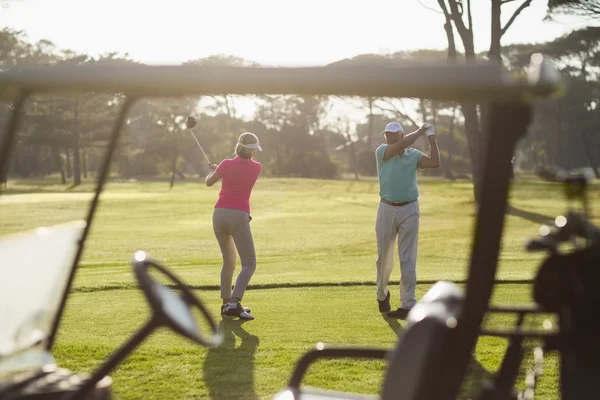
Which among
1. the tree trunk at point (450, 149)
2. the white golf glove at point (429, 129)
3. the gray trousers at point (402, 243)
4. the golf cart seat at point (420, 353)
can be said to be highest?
the white golf glove at point (429, 129)

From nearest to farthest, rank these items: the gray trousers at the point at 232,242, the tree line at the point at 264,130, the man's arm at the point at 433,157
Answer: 1. the gray trousers at the point at 232,242
2. the man's arm at the point at 433,157
3. the tree line at the point at 264,130

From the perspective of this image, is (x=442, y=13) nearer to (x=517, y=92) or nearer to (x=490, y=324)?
(x=490, y=324)

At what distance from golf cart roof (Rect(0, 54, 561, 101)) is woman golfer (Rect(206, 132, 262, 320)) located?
570 centimetres

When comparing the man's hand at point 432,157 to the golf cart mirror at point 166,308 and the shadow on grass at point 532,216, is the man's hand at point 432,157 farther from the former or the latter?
the shadow on grass at point 532,216

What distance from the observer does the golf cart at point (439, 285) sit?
2361 mm

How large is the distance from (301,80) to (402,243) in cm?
708

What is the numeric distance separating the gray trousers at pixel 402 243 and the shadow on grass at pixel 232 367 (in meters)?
1.82

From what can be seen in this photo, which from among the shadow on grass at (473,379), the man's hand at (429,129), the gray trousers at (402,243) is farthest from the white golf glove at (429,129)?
the shadow on grass at (473,379)

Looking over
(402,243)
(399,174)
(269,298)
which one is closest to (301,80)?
(399,174)

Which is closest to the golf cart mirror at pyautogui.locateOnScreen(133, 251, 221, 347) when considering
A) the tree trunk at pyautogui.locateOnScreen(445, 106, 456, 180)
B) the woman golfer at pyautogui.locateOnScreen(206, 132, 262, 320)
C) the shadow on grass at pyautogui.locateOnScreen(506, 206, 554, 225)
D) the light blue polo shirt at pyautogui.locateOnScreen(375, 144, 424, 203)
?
the woman golfer at pyautogui.locateOnScreen(206, 132, 262, 320)

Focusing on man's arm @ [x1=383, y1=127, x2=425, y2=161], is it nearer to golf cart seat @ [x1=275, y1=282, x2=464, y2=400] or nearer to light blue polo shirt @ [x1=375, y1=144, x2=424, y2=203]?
light blue polo shirt @ [x1=375, y1=144, x2=424, y2=203]

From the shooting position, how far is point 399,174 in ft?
30.5

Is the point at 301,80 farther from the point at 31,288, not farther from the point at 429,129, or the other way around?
the point at 429,129

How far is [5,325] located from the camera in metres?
2.89
